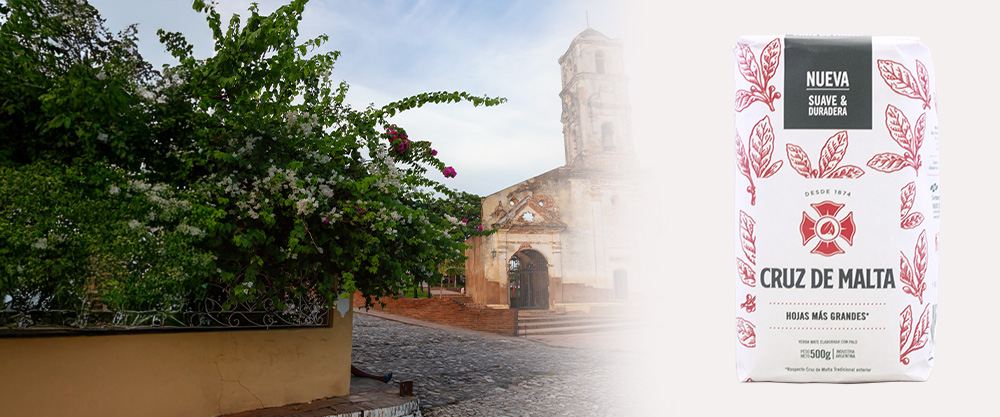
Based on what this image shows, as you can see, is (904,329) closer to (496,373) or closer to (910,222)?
(910,222)

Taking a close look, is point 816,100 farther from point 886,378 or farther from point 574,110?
point 574,110

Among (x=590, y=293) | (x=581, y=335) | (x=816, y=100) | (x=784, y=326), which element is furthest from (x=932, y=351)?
(x=590, y=293)

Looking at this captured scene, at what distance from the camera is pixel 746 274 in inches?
82.8

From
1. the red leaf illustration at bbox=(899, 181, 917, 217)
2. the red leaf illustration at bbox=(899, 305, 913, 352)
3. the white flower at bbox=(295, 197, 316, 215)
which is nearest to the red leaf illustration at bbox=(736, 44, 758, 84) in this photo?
the red leaf illustration at bbox=(899, 181, 917, 217)

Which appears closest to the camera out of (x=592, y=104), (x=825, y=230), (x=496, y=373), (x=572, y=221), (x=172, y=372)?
(x=825, y=230)

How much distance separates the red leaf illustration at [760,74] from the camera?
214 cm

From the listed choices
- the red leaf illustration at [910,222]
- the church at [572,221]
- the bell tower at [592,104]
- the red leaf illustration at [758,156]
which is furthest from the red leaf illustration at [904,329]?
the bell tower at [592,104]

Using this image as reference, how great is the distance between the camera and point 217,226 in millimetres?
3004

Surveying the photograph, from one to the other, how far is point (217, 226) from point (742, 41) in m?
2.52

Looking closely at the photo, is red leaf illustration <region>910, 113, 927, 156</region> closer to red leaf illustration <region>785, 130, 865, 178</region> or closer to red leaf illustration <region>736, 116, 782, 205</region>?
red leaf illustration <region>785, 130, 865, 178</region>

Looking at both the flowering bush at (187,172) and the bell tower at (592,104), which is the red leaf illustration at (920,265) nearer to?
the flowering bush at (187,172)

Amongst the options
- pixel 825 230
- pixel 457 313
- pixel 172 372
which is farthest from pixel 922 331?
pixel 457 313

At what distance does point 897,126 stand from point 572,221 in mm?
13707

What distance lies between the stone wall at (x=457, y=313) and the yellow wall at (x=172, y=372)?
676 centimetres
